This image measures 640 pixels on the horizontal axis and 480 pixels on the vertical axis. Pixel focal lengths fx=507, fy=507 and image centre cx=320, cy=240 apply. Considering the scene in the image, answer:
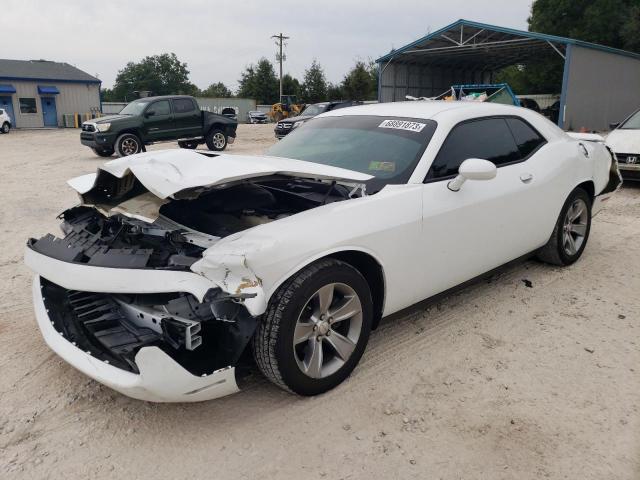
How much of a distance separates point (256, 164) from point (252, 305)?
1.03 metres

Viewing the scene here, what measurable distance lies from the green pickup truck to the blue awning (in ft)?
77.8

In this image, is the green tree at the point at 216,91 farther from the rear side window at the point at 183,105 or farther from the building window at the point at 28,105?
the rear side window at the point at 183,105

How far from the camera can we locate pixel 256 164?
3010 millimetres

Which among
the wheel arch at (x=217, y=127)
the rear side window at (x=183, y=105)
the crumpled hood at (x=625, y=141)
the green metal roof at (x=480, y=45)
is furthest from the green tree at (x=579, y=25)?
the crumpled hood at (x=625, y=141)

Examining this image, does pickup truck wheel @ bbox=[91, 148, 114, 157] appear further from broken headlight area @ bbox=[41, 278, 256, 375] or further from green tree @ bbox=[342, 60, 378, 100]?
green tree @ bbox=[342, 60, 378, 100]

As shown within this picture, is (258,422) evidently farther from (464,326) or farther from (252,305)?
(464,326)

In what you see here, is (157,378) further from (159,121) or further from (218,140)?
(218,140)

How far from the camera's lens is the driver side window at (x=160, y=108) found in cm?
1505

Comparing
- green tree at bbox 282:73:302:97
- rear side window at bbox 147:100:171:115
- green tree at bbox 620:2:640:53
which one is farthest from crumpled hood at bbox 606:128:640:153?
green tree at bbox 282:73:302:97

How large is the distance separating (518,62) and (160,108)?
21878 millimetres

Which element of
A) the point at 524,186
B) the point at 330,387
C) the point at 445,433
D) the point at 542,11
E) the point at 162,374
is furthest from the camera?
the point at 542,11

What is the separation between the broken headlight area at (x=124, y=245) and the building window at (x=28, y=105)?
1464 inches

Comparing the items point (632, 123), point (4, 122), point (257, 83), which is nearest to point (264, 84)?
point (257, 83)

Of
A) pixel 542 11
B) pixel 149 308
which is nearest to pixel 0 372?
pixel 149 308
